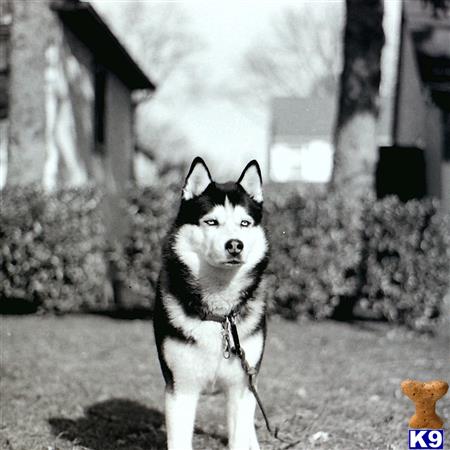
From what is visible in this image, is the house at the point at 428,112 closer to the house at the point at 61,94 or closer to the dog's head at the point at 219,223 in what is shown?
the house at the point at 61,94

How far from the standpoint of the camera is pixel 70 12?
1302 cm

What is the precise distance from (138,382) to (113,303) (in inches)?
209

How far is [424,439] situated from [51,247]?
7.66 m

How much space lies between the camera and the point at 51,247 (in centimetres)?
1009

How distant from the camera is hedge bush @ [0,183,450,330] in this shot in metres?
9.85

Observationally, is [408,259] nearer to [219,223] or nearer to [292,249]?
[292,249]

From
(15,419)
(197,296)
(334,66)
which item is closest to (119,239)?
(15,419)

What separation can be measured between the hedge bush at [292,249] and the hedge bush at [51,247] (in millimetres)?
14

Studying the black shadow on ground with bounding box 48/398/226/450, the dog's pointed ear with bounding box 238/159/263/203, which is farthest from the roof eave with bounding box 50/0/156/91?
the dog's pointed ear with bounding box 238/159/263/203

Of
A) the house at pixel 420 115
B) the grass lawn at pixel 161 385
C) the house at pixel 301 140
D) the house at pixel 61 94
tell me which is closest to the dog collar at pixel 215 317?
the grass lawn at pixel 161 385

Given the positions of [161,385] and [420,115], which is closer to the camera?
[161,385]

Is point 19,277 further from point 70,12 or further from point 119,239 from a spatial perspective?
point 70,12

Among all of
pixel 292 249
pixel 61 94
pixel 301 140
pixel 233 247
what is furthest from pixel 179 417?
pixel 301 140

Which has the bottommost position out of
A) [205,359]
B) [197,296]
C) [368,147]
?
[205,359]
